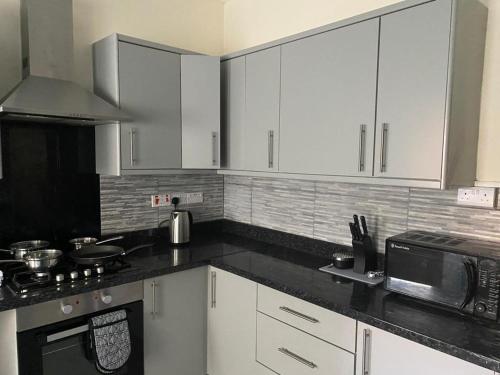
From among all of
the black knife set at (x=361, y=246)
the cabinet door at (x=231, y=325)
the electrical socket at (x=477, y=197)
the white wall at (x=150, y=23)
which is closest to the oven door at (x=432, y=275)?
the black knife set at (x=361, y=246)

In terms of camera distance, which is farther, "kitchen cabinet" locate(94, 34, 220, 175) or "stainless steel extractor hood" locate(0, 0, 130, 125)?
"kitchen cabinet" locate(94, 34, 220, 175)

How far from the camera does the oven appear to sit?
5.12ft

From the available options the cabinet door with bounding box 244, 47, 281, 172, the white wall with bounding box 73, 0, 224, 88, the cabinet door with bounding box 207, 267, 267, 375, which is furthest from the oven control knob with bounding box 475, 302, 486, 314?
the white wall with bounding box 73, 0, 224, 88

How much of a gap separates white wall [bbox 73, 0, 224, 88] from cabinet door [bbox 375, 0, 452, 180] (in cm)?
151

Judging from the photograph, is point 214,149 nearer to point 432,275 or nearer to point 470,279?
point 432,275

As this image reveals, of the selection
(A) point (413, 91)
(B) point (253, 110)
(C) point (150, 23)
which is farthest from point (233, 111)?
(A) point (413, 91)

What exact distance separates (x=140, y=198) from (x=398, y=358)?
178cm

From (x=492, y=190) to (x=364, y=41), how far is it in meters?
0.86

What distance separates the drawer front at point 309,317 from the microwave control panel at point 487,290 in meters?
0.46

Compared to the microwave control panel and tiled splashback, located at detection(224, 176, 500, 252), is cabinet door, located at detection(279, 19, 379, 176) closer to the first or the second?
tiled splashback, located at detection(224, 176, 500, 252)

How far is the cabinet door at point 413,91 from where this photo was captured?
1449 millimetres

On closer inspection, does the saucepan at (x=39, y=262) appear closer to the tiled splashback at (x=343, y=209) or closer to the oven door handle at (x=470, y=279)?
the tiled splashback at (x=343, y=209)

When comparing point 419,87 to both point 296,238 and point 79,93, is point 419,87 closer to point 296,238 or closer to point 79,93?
point 296,238

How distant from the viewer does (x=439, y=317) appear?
140 cm
